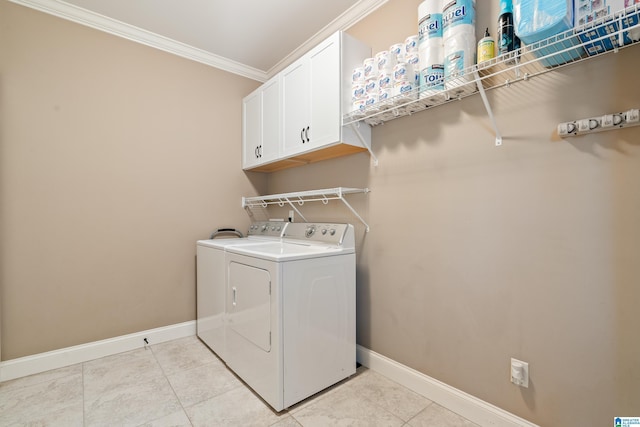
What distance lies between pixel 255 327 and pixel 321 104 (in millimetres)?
1569

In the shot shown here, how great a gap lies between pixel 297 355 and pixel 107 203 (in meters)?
1.96

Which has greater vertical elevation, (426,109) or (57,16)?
(57,16)

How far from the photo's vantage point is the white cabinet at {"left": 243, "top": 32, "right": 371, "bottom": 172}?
1971 mm

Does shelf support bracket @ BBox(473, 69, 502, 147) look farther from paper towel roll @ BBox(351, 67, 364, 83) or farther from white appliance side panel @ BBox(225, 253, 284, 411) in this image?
white appliance side panel @ BBox(225, 253, 284, 411)

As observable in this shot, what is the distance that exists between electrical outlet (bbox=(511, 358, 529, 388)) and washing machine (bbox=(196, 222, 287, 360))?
182 cm

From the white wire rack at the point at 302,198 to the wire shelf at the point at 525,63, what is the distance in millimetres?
482

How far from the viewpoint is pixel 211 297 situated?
7.93 ft

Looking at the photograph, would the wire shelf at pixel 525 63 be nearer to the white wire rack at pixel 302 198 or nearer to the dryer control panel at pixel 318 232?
the white wire rack at pixel 302 198

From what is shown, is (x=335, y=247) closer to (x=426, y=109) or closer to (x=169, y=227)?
(x=426, y=109)

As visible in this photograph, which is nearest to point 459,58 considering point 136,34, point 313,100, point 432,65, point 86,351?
point 432,65

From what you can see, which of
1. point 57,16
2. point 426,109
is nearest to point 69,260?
point 57,16

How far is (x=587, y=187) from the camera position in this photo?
121cm

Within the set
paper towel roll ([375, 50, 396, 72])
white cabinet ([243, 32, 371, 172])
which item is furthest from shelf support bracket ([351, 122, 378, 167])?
paper towel roll ([375, 50, 396, 72])

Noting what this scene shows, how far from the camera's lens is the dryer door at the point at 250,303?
1723mm
